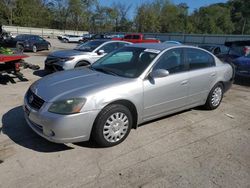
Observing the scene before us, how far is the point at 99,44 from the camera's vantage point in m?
9.52

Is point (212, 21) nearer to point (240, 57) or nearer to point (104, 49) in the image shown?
point (240, 57)

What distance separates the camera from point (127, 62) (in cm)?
490

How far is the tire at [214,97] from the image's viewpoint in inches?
224

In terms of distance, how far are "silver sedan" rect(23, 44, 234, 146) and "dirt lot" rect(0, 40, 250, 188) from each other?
0.93 feet

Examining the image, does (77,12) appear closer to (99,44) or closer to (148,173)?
(99,44)

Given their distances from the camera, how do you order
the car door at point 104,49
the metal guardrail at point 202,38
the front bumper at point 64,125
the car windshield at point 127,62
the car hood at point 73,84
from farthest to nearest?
the metal guardrail at point 202,38, the car door at point 104,49, the car windshield at point 127,62, the car hood at point 73,84, the front bumper at point 64,125

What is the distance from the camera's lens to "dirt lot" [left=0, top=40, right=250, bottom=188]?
3.17m

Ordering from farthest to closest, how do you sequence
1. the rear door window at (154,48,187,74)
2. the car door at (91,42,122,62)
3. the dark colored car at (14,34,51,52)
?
1. the dark colored car at (14,34,51,52)
2. the car door at (91,42,122,62)
3. the rear door window at (154,48,187,74)

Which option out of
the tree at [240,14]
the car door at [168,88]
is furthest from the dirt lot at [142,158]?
the tree at [240,14]

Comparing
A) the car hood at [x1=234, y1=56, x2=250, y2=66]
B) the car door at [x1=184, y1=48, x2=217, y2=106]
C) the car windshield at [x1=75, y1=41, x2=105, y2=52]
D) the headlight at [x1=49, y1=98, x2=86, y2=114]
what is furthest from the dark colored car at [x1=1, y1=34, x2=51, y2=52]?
the headlight at [x1=49, y1=98, x2=86, y2=114]

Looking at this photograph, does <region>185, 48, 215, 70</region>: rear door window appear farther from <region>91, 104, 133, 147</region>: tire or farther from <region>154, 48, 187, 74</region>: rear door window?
<region>91, 104, 133, 147</region>: tire

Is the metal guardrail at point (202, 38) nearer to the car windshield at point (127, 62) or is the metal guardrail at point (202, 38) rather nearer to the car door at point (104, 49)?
the car door at point (104, 49)

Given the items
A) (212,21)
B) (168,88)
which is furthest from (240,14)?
(168,88)

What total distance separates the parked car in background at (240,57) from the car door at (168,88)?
5.49 m
